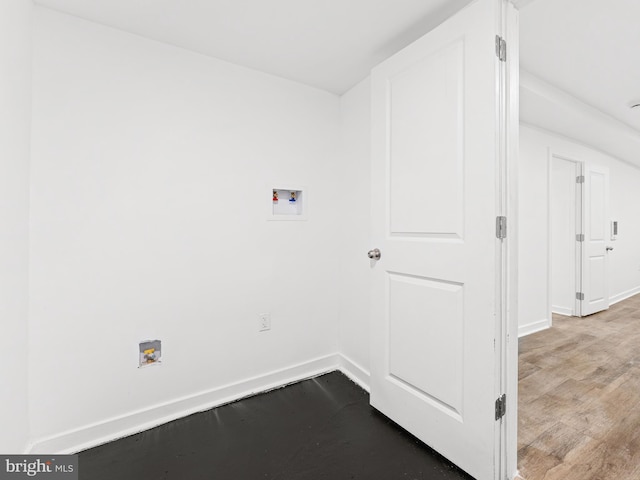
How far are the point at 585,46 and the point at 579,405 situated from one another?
2237 millimetres

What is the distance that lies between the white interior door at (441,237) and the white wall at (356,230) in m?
0.29

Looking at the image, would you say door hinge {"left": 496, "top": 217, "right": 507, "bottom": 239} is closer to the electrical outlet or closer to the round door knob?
the round door knob

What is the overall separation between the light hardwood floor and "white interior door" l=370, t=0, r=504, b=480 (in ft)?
1.57

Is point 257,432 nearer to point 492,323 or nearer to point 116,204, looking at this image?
point 492,323

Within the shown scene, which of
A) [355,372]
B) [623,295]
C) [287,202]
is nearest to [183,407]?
[355,372]

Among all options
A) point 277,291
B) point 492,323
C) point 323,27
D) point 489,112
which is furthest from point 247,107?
point 492,323

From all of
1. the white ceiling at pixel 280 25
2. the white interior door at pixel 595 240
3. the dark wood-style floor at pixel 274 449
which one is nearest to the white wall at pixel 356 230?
the white ceiling at pixel 280 25

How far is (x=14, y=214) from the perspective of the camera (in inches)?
49.9

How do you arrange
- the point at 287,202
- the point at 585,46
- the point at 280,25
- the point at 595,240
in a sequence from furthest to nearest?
the point at 595,240 → the point at 287,202 → the point at 585,46 → the point at 280,25

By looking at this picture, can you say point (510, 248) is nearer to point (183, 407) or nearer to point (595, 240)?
point (183, 407)

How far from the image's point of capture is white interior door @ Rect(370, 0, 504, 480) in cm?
128

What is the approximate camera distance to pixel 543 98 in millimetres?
2391

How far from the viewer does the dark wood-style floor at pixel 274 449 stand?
1391mm

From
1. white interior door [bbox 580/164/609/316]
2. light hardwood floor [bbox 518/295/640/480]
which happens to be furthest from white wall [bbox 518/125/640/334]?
white interior door [bbox 580/164/609/316]
